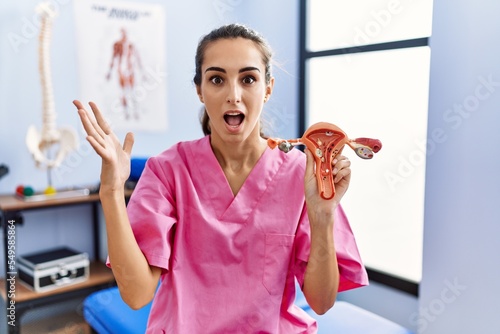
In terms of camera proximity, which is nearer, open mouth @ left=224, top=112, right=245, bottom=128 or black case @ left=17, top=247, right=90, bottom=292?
open mouth @ left=224, top=112, right=245, bottom=128

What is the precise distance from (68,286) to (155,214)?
1357mm

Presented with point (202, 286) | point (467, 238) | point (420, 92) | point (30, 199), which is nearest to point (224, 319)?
point (202, 286)

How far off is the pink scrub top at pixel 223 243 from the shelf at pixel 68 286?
1191 millimetres

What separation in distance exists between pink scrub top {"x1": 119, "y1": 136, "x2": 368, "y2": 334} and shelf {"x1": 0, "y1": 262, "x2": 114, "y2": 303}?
3.91 feet

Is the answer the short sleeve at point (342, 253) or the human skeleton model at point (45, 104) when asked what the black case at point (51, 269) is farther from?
the short sleeve at point (342, 253)

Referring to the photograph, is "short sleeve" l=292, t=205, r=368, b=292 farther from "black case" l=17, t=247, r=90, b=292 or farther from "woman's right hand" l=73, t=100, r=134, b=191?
"black case" l=17, t=247, r=90, b=292

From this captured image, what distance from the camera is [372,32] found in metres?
2.28

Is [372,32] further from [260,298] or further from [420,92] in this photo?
[260,298]

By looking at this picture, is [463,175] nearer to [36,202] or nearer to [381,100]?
[381,100]

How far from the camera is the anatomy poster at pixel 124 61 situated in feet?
7.59

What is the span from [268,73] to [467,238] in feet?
3.62

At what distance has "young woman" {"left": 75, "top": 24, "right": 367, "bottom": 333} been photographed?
0.91 metres

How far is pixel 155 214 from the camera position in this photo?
92cm

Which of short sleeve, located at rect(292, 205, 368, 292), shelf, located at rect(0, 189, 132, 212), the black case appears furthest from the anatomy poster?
short sleeve, located at rect(292, 205, 368, 292)
